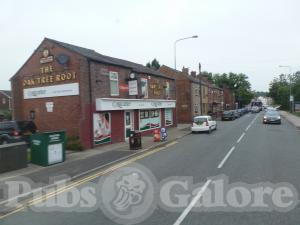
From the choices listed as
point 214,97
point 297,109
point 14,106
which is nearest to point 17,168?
point 14,106

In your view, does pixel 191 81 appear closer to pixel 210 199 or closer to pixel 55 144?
pixel 55 144

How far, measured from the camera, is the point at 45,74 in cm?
2045

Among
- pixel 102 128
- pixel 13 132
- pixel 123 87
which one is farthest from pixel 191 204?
pixel 123 87

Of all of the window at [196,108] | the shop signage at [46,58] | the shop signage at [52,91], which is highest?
the shop signage at [46,58]

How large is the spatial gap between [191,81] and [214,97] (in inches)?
810

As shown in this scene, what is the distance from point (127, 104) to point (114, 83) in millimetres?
1765

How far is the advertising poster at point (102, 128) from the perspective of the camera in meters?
19.4

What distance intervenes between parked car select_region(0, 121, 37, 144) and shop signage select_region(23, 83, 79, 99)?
285 centimetres

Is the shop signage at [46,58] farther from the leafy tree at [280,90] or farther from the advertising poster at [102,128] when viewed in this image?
the leafy tree at [280,90]

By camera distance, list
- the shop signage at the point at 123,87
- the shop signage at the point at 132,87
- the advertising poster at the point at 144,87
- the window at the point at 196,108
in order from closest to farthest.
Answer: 1. the shop signage at the point at 123,87
2. the shop signage at the point at 132,87
3. the advertising poster at the point at 144,87
4. the window at the point at 196,108

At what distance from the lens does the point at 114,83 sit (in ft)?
70.8

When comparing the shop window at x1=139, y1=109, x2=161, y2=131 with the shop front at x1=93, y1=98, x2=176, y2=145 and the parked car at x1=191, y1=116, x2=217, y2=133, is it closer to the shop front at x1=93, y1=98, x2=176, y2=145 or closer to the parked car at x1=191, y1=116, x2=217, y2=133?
the shop front at x1=93, y1=98, x2=176, y2=145

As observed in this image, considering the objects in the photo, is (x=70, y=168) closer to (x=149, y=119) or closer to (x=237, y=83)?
(x=149, y=119)

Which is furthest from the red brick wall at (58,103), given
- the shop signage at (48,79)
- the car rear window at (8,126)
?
the car rear window at (8,126)
